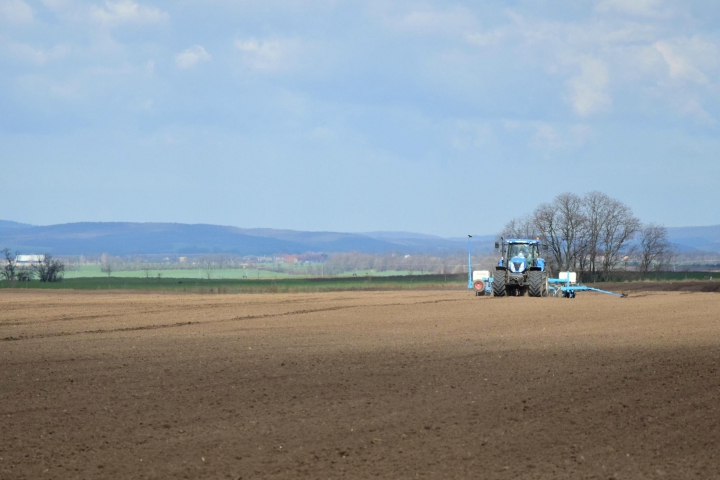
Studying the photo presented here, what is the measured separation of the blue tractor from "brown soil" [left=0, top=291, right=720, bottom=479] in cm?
1724

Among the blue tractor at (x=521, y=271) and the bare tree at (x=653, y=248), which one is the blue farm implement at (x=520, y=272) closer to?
the blue tractor at (x=521, y=271)

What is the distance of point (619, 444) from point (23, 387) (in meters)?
9.99

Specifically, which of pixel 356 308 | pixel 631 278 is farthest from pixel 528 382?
pixel 631 278

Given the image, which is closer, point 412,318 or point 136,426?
point 136,426

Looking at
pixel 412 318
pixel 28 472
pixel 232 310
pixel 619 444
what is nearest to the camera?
pixel 28 472

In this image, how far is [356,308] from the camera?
38938 millimetres

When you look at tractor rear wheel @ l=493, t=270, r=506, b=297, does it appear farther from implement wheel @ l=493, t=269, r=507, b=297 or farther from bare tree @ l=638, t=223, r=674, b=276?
bare tree @ l=638, t=223, r=674, b=276

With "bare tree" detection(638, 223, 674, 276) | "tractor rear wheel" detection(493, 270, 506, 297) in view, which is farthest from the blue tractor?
"bare tree" detection(638, 223, 674, 276)

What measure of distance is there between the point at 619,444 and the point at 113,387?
337 inches

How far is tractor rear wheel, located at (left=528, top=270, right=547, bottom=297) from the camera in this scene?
42500 mm

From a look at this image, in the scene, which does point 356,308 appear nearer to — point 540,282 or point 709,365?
point 540,282

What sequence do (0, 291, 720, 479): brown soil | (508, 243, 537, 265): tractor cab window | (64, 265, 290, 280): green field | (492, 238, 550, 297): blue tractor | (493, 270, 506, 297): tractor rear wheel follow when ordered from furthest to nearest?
(64, 265, 290, 280): green field → (508, 243, 537, 265): tractor cab window → (493, 270, 506, 297): tractor rear wheel → (492, 238, 550, 297): blue tractor → (0, 291, 720, 479): brown soil

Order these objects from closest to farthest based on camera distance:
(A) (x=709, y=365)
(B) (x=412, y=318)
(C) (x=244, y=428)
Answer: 1. (C) (x=244, y=428)
2. (A) (x=709, y=365)
3. (B) (x=412, y=318)

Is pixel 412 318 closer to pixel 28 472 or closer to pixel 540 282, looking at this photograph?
pixel 540 282
